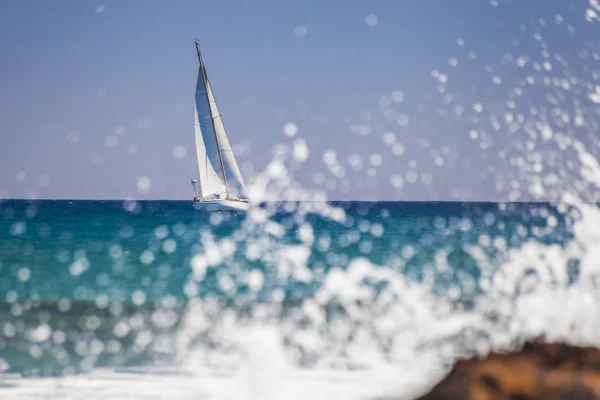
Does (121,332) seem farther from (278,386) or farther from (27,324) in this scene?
(278,386)

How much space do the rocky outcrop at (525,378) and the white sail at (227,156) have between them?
1744 inches

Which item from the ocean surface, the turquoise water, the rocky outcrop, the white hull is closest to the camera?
the rocky outcrop

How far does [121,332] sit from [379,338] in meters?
3.92

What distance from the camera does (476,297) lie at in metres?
16.4

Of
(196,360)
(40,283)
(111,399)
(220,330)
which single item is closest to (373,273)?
(40,283)

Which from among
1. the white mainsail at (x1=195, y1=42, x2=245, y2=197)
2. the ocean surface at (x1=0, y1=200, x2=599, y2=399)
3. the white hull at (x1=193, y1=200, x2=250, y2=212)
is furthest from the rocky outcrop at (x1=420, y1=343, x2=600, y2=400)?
the white hull at (x1=193, y1=200, x2=250, y2=212)

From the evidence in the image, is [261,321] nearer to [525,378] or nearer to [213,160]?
[525,378]

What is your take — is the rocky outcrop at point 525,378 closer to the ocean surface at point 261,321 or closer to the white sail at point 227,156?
the ocean surface at point 261,321

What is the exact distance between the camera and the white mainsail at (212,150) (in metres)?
46.8

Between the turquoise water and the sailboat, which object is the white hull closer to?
the sailboat

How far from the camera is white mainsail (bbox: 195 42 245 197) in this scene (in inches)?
1843

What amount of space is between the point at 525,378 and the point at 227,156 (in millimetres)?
46267

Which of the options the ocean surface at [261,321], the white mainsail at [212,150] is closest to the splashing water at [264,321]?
the ocean surface at [261,321]

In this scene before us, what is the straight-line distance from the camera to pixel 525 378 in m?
3.50
